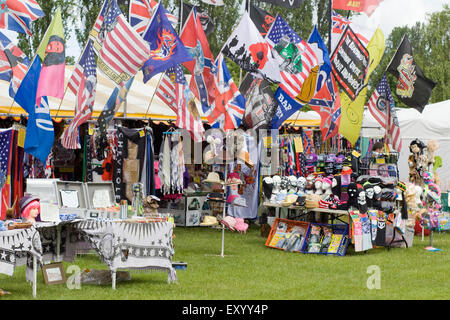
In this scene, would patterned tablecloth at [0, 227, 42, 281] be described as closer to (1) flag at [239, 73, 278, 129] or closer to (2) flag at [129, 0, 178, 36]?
(2) flag at [129, 0, 178, 36]

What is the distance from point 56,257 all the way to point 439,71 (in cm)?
2534

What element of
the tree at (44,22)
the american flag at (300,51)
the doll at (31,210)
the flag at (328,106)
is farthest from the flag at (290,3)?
the tree at (44,22)

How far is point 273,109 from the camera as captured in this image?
39.7 ft

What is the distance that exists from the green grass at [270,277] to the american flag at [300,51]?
2673 millimetres

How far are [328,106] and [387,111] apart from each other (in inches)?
64.2

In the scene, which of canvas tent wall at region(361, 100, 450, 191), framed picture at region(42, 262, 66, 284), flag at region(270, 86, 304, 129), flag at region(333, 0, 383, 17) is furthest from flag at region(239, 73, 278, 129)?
canvas tent wall at region(361, 100, 450, 191)

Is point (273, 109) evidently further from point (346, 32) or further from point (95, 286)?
point (95, 286)

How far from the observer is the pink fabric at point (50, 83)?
933 cm

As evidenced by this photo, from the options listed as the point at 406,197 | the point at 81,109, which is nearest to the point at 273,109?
the point at 406,197

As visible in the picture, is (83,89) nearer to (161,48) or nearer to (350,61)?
(161,48)

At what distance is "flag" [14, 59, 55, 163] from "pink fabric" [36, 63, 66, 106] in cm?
16

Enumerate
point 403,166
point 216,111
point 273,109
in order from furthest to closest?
point 403,166 < point 273,109 < point 216,111

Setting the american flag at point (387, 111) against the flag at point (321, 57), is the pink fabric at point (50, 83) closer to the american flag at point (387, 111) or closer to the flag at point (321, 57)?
the flag at point (321, 57)

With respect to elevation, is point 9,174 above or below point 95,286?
above
